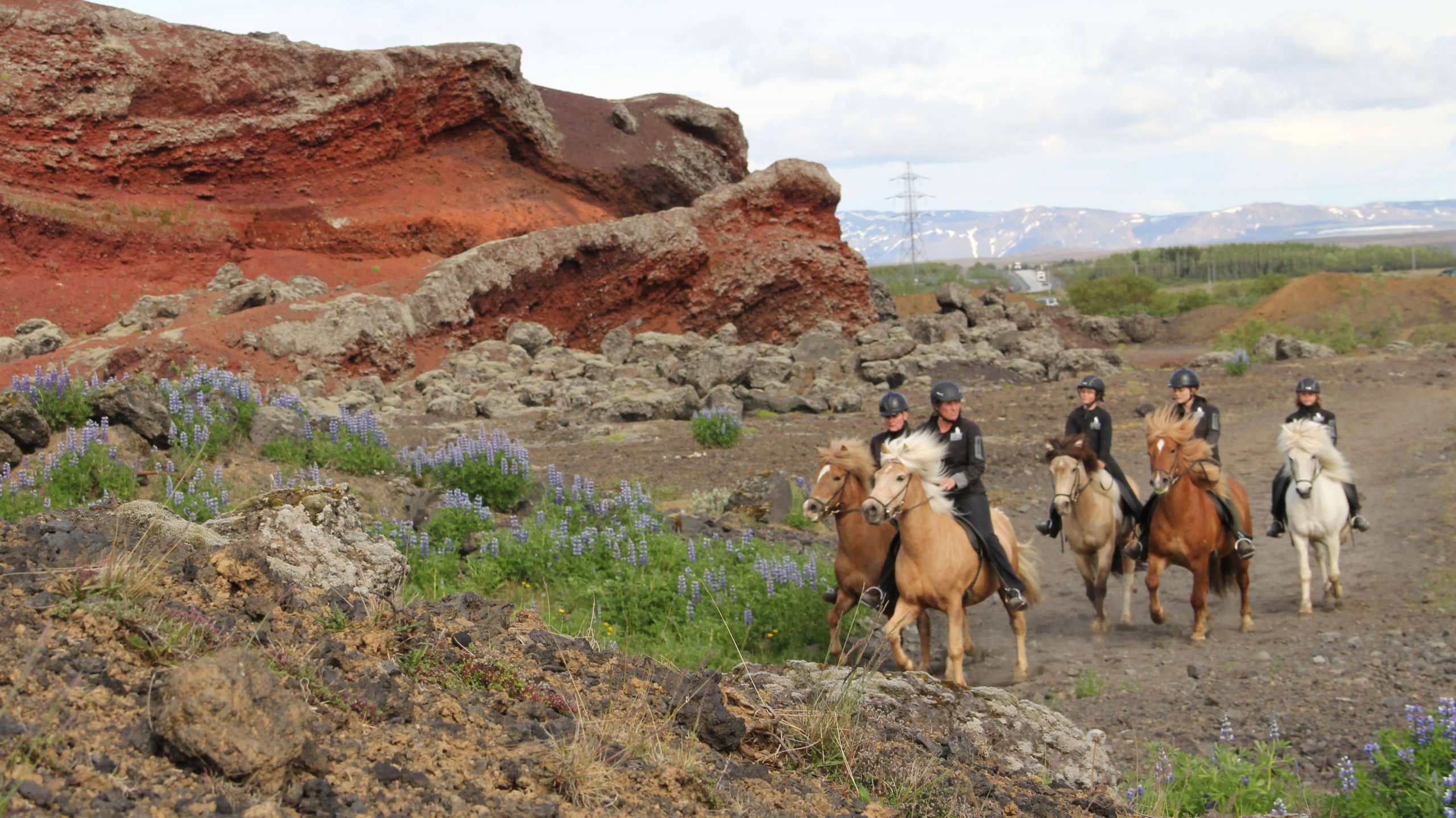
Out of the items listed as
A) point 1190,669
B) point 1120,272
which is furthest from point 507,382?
point 1120,272

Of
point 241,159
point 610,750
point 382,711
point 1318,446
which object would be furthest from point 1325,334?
point 382,711

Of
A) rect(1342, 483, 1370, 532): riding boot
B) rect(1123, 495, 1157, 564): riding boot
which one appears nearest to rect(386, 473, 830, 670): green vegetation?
rect(1123, 495, 1157, 564): riding boot

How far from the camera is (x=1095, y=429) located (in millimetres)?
10484

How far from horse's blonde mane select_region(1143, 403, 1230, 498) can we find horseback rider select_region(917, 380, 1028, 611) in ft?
6.44

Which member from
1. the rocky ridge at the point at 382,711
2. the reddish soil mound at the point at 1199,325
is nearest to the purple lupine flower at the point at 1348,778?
the rocky ridge at the point at 382,711

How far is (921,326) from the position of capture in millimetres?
29875

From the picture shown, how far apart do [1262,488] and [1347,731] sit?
889cm

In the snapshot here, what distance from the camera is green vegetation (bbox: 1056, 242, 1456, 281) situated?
9331 cm

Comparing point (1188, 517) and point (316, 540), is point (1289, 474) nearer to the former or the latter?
point (1188, 517)

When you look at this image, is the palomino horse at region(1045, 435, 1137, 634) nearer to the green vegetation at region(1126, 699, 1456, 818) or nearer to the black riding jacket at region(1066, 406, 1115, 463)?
the black riding jacket at region(1066, 406, 1115, 463)

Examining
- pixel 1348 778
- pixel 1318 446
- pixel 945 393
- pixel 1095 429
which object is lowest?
pixel 1348 778

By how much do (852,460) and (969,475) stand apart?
99cm

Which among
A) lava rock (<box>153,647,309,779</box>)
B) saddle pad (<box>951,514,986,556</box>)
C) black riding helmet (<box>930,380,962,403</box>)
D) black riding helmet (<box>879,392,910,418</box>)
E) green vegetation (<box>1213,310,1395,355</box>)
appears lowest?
green vegetation (<box>1213,310,1395,355</box>)

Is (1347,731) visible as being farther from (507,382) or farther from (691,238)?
(691,238)
